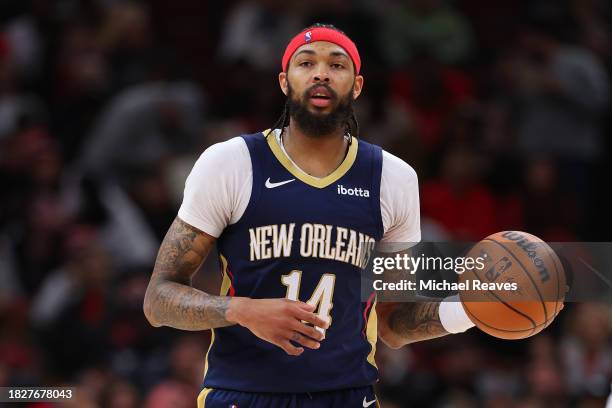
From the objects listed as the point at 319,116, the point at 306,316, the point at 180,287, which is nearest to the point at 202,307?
the point at 180,287

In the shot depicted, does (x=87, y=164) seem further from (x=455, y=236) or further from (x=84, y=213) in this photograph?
(x=455, y=236)

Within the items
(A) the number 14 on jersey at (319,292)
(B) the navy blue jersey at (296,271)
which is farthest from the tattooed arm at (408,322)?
(A) the number 14 on jersey at (319,292)

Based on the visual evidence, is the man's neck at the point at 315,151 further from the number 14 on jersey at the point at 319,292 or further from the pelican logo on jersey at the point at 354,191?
the number 14 on jersey at the point at 319,292

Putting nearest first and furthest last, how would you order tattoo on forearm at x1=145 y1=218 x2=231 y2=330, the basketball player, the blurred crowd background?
tattoo on forearm at x1=145 y1=218 x2=231 y2=330, the basketball player, the blurred crowd background

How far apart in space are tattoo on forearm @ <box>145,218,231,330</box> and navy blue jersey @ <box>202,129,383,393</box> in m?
0.16

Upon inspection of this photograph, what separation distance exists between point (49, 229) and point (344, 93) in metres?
5.84

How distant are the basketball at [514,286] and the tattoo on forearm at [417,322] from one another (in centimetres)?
26

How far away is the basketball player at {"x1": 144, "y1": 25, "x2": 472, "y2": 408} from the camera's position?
5270 millimetres

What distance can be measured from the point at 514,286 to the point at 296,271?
3.27 ft

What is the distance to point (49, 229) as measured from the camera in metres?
10.7

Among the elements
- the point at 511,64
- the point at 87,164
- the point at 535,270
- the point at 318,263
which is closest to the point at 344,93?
the point at 318,263

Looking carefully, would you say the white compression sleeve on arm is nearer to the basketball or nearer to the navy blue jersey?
the basketball

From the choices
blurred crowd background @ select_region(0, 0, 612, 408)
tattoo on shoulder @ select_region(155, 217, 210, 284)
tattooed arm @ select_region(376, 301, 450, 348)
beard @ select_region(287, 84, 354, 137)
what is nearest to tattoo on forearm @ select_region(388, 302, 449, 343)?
tattooed arm @ select_region(376, 301, 450, 348)

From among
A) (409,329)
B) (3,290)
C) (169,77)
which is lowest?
(409,329)
